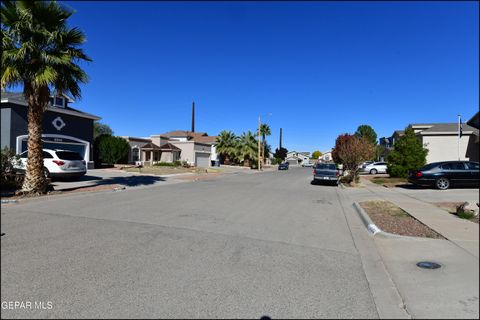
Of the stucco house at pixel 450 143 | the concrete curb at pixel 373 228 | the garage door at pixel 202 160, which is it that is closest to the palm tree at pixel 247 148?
the garage door at pixel 202 160

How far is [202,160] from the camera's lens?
52.3m

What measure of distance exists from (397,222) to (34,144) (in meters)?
12.8

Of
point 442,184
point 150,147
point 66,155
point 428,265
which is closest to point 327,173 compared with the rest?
point 442,184

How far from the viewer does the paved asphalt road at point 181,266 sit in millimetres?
3805

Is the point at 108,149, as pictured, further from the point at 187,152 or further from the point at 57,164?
the point at 57,164

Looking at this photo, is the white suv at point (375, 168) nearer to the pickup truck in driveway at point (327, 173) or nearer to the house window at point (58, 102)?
the pickup truck in driveway at point (327, 173)

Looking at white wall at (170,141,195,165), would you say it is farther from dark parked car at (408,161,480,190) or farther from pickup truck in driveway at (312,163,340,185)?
dark parked car at (408,161,480,190)

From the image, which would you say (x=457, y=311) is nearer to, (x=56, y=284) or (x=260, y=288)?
(x=260, y=288)

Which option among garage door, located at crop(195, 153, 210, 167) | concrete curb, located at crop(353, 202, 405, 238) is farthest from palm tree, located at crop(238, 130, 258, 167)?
concrete curb, located at crop(353, 202, 405, 238)

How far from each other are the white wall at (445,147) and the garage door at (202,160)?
30.5m

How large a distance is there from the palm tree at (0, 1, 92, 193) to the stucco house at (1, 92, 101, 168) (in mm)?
6597

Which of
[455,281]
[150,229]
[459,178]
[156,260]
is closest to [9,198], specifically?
[150,229]

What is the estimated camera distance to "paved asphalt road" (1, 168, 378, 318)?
12.5ft

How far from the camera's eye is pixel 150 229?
24.8 feet
